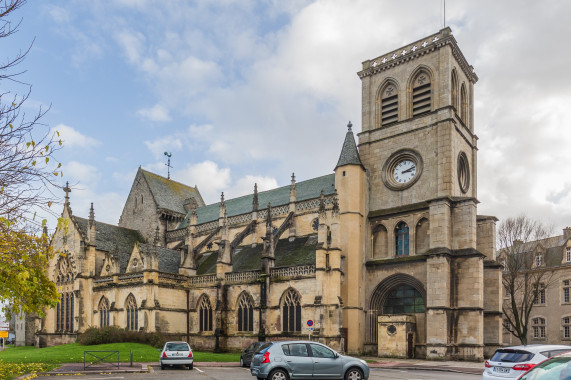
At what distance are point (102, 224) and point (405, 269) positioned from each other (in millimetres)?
30720

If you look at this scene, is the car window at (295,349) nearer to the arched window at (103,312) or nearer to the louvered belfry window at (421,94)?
the louvered belfry window at (421,94)

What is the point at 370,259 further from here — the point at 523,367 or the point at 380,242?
the point at 523,367

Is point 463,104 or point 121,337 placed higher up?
point 463,104

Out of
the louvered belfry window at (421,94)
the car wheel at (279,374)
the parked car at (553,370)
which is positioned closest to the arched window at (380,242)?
the louvered belfry window at (421,94)

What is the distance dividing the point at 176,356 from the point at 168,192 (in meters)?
35.4

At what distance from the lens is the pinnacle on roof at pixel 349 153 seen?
1558 inches

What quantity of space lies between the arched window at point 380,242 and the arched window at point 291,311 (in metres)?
6.66

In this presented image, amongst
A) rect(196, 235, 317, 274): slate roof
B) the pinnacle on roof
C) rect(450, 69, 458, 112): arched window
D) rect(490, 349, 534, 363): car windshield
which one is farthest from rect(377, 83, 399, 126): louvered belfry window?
rect(490, 349, 534, 363): car windshield

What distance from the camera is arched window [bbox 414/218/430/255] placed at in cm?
3622

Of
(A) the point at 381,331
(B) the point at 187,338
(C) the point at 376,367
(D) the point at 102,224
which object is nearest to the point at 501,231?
(A) the point at 381,331

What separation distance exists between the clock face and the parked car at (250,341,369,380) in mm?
23362

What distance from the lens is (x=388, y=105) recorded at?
41.3 m

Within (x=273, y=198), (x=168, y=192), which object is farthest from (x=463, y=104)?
(x=168, y=192)

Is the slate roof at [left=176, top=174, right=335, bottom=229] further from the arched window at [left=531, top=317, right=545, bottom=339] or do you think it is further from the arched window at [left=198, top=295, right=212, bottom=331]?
the arched window at [left=531, top=317, right=545, bottom=339]
